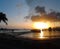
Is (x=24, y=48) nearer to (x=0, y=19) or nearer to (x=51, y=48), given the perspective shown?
(x=51, y=48)

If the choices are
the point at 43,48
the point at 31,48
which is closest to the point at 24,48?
the point at 31,48

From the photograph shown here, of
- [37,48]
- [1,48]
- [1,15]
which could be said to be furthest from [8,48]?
[1,15]

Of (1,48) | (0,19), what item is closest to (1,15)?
(0,19)

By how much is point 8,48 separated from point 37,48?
3.90m

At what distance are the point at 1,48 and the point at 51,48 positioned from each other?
263 inches

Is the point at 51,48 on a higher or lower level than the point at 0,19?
lower

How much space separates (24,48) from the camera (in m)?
Answer: 19.6

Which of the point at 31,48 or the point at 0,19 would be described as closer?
the point at 31,48

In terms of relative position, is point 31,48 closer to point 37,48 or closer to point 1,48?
point 37,48

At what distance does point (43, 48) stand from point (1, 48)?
18.4 feet

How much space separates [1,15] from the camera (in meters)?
52.3

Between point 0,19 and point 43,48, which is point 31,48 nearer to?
point 43,48

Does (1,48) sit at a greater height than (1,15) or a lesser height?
lesser

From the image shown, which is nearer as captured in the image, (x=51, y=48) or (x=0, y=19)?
(x=51, y=48)
